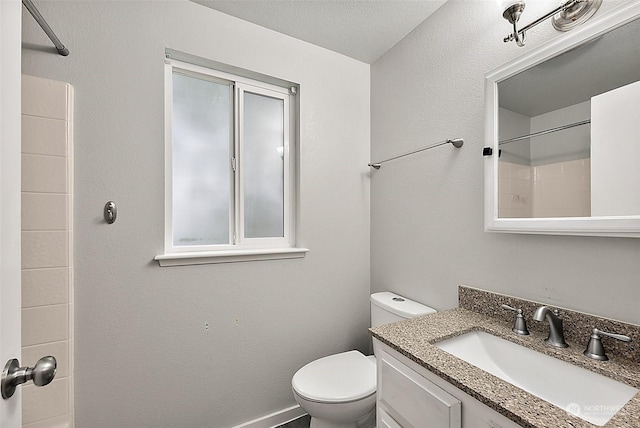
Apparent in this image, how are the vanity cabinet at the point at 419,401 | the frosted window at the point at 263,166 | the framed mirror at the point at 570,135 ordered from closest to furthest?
the vanity cabinet at the point at 419,401 → the framed mirror at the point at 570,135 → the frosted window at the point at 263,166

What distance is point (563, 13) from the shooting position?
0.98 metres

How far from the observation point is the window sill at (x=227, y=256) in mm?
1393

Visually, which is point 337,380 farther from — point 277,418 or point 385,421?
point 277,418

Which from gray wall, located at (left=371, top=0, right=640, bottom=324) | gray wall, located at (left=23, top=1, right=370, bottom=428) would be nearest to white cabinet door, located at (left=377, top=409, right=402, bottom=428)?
gray wall, located at (left=371, top=0, right=640, bottom=324)

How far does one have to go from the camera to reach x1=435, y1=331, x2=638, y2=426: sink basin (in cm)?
77

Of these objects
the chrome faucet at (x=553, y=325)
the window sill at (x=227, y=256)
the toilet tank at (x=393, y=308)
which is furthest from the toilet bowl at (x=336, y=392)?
the chrome faucet at (x=553, y=325)

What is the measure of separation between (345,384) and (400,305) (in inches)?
19.5

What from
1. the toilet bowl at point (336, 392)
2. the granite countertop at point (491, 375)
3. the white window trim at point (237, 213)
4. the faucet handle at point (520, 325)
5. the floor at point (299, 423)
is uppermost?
the white window trim at point (237, 213)

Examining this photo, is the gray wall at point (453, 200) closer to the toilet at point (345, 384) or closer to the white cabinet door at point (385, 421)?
the toilet at point (345, 384)

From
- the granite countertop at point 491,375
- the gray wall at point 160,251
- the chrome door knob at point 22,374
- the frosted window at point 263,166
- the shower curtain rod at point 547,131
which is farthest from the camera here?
the frosted window at point 263,166

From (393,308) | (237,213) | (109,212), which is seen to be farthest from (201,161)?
(393,308)

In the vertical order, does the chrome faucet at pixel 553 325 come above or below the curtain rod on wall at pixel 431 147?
below

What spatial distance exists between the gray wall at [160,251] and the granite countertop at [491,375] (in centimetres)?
81

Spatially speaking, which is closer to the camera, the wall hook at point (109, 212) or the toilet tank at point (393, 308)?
the wall hook at point (109, 212)
